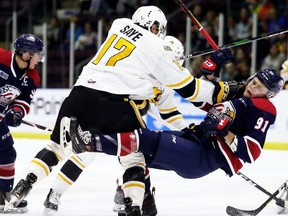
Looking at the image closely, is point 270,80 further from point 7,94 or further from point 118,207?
point 7,94

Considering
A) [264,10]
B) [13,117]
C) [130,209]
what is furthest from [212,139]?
[264,10]

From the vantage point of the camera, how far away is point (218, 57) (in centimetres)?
394

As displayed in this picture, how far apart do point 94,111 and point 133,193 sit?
1.42ft

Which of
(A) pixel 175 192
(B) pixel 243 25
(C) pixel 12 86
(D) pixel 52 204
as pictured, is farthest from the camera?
(B) pixel 243 25

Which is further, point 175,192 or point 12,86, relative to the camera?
point 175,192

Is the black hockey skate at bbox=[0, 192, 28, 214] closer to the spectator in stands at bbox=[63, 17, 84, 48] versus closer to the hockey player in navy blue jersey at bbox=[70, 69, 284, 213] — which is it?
the hockey player in navy blue jersey at bbox=[70, 69, 284, 213]

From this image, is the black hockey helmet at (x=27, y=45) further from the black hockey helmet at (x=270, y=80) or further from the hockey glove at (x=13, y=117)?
the black hockey helmet at (x=270, y=80)

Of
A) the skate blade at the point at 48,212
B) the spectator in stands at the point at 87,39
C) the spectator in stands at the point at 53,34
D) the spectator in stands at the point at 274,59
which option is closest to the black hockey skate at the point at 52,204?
the skate blade at the point at 48,212

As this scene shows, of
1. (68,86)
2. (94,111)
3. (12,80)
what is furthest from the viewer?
(68,86)

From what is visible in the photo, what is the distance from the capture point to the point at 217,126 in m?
3.67

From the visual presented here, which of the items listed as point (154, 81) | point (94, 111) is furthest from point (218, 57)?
point (94, 111)

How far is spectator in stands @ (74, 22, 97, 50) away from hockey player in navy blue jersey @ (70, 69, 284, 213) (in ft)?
18.5

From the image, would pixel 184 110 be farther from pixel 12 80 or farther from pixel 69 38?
pixel 12 80

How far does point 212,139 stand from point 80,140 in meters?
0.67
